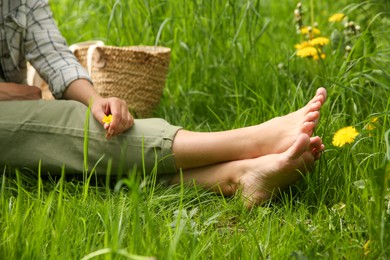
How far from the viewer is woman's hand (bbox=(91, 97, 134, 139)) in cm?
202

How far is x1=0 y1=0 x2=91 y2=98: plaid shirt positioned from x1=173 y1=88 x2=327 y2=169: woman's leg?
A: 0.49 meters

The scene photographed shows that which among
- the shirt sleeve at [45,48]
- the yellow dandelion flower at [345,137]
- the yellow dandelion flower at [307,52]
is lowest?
the yellow dandelion flower at [345,137]

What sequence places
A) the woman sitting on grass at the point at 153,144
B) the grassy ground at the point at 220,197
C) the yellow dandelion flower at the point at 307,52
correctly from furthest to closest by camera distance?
the yellow dandelion flower at the point at 307,52, the woman sitting on grass at the point at 153,144, the grassy ground at the point at 220,197

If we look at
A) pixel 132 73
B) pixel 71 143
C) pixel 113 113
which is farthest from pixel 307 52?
pixel 71 143

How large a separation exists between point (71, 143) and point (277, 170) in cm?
59

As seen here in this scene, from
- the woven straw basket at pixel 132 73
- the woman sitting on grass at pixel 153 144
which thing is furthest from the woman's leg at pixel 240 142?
the woven straw basket at pixel 132 73

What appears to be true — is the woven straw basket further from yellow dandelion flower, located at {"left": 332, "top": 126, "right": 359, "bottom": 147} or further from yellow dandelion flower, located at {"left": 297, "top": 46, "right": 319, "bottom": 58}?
yellow dandelion flower, located at {"left": 332, "top": 126, "right": 359, "bottom": 147}

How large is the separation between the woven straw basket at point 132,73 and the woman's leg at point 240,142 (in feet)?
2.31

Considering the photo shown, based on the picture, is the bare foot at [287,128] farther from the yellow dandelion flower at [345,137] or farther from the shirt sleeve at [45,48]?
the shirt sleeve at [45,48]

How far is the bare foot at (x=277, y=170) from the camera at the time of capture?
1888mm

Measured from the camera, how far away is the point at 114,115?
6.66 feet

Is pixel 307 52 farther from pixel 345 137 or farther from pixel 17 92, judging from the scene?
pixel 17 92

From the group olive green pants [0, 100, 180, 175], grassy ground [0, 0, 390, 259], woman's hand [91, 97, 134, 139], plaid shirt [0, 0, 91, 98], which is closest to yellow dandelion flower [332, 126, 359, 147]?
grassy ground [0, 0, 390, 259]

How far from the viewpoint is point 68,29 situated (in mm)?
3545
